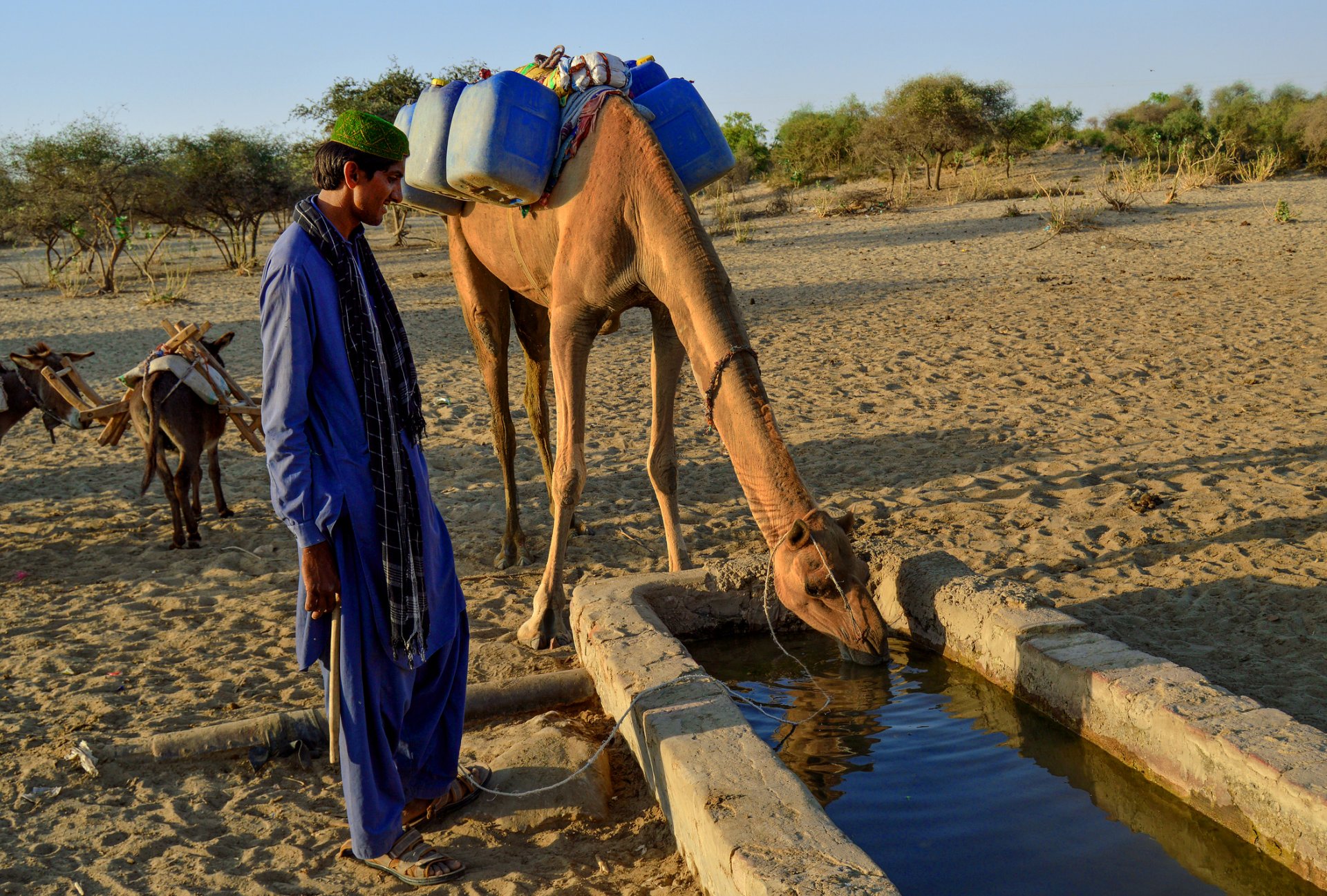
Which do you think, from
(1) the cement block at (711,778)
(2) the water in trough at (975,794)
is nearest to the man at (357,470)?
(1) the cement block at (711,778)

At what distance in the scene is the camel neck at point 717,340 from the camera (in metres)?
3.63

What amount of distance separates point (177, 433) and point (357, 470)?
4.14 meters

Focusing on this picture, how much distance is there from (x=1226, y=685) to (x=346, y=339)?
3.42 metres

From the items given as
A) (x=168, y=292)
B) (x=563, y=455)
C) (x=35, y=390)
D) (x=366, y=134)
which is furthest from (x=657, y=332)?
(x=168, y=292)

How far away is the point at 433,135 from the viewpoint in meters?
4.98

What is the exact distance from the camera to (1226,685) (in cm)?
399

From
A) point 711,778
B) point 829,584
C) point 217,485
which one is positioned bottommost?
point 711,778

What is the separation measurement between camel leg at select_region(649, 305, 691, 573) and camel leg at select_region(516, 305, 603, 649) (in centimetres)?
32

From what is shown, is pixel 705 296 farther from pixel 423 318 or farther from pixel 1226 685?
pixel 423 318

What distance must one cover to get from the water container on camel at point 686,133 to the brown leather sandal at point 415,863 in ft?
9.84

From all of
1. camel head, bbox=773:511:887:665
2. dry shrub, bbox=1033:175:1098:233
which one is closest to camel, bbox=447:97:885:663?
camel head, bbox=773:511:887:665

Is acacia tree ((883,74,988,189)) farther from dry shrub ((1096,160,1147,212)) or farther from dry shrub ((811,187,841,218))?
dry shrub ((1096,160,1147,212))

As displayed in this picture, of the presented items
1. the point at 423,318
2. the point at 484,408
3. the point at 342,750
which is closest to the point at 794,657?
the point at 342,750

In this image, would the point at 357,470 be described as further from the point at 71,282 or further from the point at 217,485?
the point at 71,282
